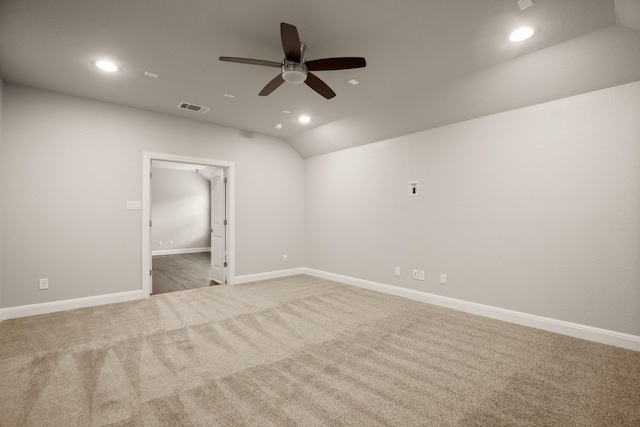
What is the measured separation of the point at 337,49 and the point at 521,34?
1612 mm

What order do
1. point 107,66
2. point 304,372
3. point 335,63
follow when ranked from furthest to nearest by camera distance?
point 107,66
point 335,63
point 304,372

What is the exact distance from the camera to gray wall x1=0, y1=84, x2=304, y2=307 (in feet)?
11.6

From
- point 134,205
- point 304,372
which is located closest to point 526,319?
point 304,372

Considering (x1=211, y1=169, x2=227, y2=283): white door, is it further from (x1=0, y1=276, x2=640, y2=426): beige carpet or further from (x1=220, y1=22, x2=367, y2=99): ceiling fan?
(x1=220, y1=22, x2=367, y2=99): ceiling fan

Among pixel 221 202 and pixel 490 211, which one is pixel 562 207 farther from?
pixel 221 202

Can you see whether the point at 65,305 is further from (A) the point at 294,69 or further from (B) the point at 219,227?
(A) the point at 294,69

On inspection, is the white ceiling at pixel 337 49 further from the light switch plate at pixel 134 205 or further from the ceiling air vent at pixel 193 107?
the light switch plate at pixel 134 205

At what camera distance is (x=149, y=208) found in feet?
14.5

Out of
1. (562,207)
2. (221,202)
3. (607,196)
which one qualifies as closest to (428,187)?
(562,207)

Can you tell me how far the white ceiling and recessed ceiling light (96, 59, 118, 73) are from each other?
0.08 m

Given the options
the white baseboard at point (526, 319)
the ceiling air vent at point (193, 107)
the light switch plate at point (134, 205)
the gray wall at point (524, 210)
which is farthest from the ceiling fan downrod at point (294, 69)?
the white baseboard at point (526, 319)

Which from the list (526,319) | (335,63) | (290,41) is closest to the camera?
(290,41)

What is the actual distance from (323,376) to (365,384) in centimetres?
33

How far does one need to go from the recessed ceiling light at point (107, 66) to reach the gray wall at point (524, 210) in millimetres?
3730
